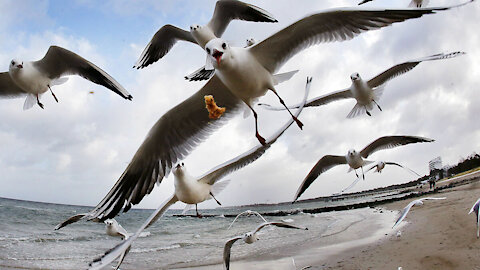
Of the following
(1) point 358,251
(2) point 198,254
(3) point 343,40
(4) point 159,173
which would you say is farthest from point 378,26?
(2) point 198,254

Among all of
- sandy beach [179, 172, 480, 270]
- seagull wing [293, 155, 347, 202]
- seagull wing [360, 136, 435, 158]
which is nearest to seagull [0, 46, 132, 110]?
seagull wing [293, 155, 347, 202]

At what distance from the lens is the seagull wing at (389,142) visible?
5.68m

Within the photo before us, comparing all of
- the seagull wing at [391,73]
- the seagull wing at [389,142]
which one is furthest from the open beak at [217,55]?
the seagull wing at [389,142]

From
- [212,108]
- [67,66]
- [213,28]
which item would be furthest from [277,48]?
[213,28]

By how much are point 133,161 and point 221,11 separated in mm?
3839

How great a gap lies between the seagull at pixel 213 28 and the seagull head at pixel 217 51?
3.19 m

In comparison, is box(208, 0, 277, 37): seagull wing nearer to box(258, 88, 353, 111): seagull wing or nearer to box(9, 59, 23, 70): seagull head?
box(258, 88, 353, 111): seagull wing

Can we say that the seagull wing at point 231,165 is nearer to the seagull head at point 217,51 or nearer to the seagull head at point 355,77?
the seagull head at point 217,51

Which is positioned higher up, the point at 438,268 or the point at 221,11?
the point at 221,11

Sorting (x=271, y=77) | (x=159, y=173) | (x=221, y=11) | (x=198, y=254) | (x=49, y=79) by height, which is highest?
(x=221, y=11)

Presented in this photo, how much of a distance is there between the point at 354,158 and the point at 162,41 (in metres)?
3.36

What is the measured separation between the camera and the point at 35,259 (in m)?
8.43

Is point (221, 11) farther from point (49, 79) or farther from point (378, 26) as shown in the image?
point (378, 26)

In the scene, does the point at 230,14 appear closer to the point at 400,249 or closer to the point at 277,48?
the point at 277,48
